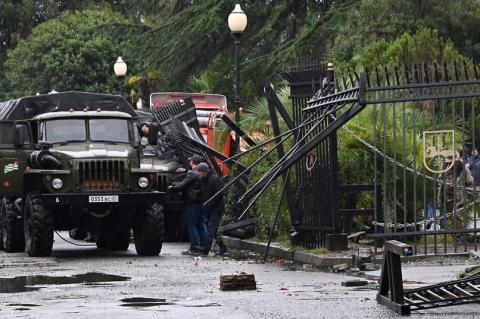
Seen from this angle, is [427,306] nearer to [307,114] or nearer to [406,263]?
[406,263]

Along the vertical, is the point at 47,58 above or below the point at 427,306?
above

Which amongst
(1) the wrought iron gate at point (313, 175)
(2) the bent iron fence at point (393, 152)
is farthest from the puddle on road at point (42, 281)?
(1) the wrought iron gate at point (313, 175)

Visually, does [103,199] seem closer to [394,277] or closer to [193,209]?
[193,209]

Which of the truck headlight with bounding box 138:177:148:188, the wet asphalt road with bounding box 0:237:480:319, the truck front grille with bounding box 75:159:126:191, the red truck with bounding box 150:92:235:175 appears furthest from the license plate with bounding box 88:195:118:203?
the red truck with bounding box 150:92:235:175

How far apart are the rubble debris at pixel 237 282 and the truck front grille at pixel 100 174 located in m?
7.54

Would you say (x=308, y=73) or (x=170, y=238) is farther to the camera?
(x=170, y=238)

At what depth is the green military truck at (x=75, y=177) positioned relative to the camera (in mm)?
23031

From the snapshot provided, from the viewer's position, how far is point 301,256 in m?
20.9

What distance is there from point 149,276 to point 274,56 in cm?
2349

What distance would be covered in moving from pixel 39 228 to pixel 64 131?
2.37 m

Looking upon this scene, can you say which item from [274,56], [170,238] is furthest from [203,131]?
[274,56]

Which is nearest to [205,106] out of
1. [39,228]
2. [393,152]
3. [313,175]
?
[39,228]

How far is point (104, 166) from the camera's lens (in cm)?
2319

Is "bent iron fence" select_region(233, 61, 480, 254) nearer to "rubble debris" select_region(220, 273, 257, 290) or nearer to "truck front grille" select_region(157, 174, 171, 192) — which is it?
"rubble debris" select_region(220, 273, 257, 290)
